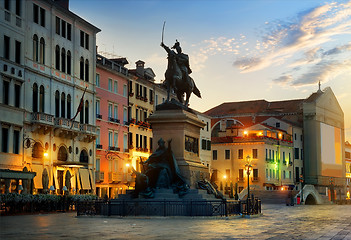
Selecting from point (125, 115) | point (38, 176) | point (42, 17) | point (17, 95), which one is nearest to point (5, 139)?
point (17, 95)

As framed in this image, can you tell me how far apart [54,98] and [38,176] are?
785cm

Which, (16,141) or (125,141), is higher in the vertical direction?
(125,141)

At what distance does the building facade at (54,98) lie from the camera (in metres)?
51.9

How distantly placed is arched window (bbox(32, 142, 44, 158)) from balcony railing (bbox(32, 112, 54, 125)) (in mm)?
2103

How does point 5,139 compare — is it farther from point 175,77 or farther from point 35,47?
point 175,77

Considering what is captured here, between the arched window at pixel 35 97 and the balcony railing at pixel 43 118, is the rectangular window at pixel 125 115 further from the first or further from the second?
the arched window at pixel 35 97

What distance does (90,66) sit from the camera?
64.3 metres

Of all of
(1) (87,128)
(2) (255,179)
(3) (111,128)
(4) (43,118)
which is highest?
(3) (111,128)

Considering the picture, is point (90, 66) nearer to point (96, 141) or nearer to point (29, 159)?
point (96, 141)

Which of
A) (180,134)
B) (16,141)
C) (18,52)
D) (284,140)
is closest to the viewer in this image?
(180,134)

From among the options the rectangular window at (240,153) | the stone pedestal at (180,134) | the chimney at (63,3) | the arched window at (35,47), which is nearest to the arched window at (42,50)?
the arched window at (35,47)

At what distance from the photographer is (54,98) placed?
186 feet

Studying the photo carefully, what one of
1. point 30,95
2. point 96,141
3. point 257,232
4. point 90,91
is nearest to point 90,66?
point 90,91

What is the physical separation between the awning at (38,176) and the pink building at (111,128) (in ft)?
41.3
